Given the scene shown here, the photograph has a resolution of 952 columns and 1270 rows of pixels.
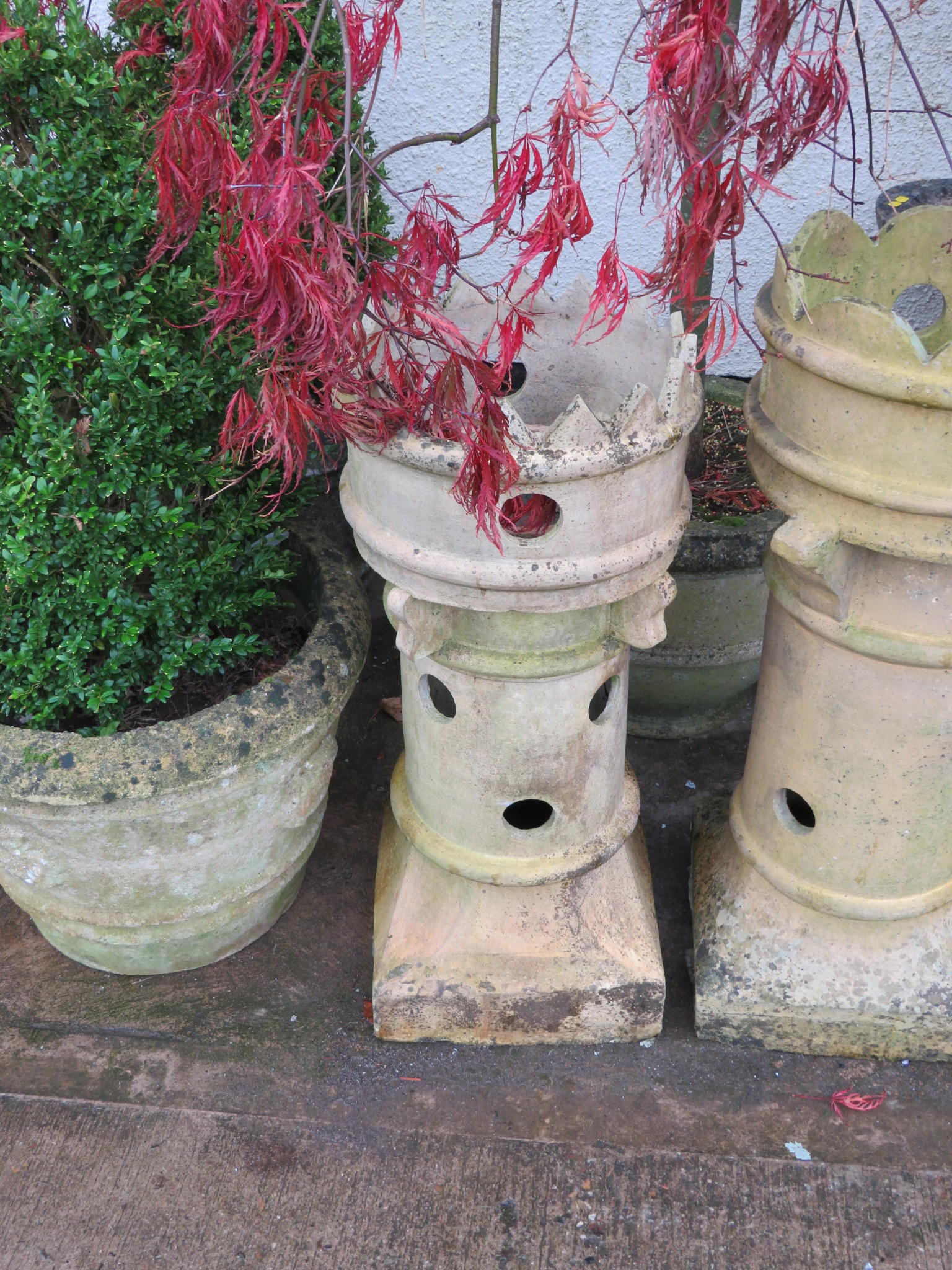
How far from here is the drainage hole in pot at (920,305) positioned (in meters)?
3.33

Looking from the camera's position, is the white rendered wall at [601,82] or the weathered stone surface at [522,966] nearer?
the weathered stone surface at [522,966]

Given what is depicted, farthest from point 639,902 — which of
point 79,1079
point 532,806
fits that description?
point 79,1079

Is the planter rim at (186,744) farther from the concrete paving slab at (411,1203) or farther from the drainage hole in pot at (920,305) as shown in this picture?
the drainage hole in pot at (920,305)

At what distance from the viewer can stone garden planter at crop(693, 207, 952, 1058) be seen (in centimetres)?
173

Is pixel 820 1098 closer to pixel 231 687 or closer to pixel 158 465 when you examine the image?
pixel 231 687

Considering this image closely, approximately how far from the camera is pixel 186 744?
210 centimetres

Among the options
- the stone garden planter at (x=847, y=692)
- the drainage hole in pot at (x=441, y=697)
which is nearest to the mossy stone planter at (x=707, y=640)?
the stone garden planter at (x=847, y=692)

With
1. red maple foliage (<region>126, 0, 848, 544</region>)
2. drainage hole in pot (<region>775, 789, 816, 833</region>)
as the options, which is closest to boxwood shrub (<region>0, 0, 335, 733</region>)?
red maple foliage (<region>126, 0, 848, 544</region>)

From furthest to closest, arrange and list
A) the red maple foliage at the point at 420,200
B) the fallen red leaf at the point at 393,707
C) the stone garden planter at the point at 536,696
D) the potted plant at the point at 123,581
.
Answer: the fallen red leaf at the point at 393,707, the potted plant at the point at 123,581, the stone garden planter at the point at 536,696, the red maple foliage at the point at 420,200

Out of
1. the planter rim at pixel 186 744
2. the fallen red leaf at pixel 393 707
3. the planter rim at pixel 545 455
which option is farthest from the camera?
the fallen red leaf at pixel 393 707

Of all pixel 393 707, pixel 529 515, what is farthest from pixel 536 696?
pixel 393 707

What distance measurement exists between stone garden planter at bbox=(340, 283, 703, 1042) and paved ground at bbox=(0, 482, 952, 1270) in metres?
0.16

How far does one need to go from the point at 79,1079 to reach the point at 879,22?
336 cm

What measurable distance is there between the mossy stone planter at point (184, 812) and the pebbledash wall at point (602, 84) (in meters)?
1.40
